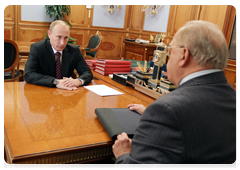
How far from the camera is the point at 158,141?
0.85 meters

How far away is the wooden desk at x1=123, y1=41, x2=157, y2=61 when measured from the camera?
20.5 feet

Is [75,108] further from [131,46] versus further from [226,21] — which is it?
[131,46]

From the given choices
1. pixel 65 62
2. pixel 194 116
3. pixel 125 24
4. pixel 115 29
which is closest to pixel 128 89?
pixel 65 62

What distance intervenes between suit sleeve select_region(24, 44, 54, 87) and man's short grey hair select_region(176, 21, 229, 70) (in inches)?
55.6

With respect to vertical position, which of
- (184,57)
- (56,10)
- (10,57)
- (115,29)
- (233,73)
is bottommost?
(233,73)

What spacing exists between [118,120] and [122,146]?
0.26 m

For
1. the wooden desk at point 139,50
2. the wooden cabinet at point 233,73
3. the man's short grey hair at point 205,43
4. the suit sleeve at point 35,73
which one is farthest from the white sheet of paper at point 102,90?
the wooden desk at point 139,50

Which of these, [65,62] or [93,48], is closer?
[65,62]

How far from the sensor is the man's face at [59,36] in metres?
2.36

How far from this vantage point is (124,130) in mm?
1236

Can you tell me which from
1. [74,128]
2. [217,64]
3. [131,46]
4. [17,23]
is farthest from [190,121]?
[17,23]

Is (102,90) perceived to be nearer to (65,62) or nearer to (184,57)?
(65,62)

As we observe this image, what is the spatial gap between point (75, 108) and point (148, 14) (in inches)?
252

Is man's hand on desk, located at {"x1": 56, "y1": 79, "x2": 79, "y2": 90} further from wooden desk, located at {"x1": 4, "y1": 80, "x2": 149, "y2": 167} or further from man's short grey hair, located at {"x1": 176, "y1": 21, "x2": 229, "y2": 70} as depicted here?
man's short grey hair, located at {"x1": 176, "y1": 21, "x2": 229, "y2": 70}
